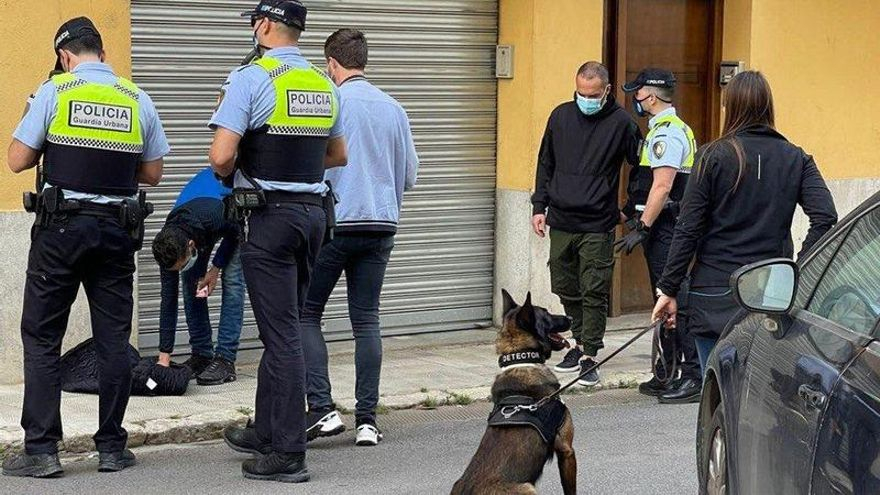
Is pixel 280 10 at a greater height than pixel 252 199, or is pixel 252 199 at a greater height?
pixel 280 10

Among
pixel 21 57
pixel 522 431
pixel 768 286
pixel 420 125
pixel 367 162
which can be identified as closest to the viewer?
pixel 768 286

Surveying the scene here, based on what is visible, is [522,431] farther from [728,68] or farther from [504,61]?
[728,68]

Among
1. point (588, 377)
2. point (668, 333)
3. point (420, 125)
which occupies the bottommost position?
point (588, 377)

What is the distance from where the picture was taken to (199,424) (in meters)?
7.98

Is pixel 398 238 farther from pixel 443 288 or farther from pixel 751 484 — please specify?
pixel 751 484

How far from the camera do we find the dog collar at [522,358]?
6121 mm

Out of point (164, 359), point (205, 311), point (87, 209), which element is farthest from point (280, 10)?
point (164, 359)

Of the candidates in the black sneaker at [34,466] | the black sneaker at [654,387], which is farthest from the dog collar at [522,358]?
the black sneaker at [654,387]

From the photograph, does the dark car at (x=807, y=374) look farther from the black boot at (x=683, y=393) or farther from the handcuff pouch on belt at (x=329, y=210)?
the black boot at (x=683, y=393)

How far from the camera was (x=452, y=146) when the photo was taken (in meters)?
11.3

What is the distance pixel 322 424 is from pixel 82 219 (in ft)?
5.65

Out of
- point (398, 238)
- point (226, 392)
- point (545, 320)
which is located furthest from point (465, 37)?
point (545, 320)

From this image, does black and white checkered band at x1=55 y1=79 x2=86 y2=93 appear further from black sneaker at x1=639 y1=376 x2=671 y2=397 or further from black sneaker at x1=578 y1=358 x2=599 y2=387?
black sneaker at x1=639 y1=376 x2=671 y2=397

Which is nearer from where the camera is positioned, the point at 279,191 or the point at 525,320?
the point at 525,320
